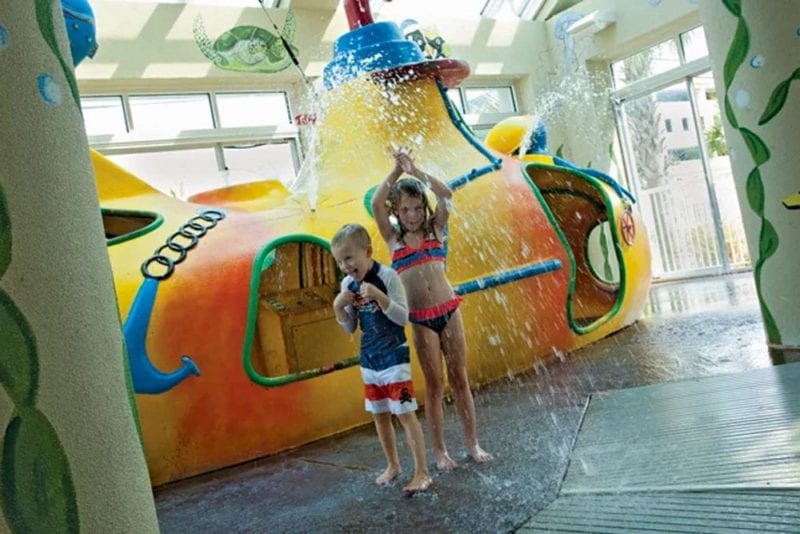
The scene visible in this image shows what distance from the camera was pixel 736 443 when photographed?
2674mm

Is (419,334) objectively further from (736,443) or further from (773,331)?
(773,331)

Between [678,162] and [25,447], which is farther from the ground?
[678,162]

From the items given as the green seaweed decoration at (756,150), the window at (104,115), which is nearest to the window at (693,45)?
the green seaweed decoration at (756,150)

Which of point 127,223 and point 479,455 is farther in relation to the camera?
point 127,223

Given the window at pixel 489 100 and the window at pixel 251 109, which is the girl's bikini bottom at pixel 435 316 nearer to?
the window at pixel 251 109

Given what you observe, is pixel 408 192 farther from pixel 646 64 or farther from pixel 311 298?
pixel 646 64

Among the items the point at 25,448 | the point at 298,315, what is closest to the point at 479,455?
the point at 298,315

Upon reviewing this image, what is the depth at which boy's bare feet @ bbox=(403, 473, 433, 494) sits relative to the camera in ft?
9.14

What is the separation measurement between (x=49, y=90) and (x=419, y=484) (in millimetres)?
A: 1867

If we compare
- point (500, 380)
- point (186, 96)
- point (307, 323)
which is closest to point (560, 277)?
point (500, 380)

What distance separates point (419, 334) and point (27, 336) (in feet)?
5.93

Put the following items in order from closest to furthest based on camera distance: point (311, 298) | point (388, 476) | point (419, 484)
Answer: point (419, 484) < point (388, 476) < point (311, 298)

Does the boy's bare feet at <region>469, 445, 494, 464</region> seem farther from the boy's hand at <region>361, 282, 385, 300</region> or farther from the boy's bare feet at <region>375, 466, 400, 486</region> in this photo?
the boy's hand at <region>361, 282, 385, 300</region>

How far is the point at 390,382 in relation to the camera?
9.53ft
